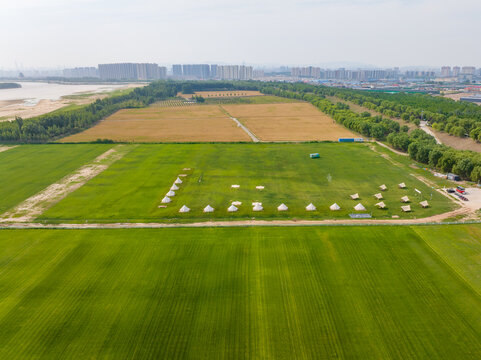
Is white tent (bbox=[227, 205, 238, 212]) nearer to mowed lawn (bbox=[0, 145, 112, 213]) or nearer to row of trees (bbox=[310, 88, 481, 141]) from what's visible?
mowed lawn (bbox=[0, 145, 112, 213])

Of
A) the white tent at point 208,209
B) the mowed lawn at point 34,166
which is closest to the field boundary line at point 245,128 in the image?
the mowed lawn at point 34,166

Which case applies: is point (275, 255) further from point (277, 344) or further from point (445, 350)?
point (445, 350)

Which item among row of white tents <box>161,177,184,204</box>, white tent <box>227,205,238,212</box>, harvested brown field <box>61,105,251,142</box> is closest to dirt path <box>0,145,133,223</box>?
row of white tents <box>161,177,184,204</box>

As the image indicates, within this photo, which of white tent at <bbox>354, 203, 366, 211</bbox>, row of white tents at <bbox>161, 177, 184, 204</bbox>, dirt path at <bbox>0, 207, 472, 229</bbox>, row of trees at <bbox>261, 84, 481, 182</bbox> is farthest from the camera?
row of trees at <bbox>261, 84, 481, 182</bbox>

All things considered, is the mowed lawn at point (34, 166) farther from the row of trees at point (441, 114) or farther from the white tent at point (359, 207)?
the row of trees at point (441, 114)

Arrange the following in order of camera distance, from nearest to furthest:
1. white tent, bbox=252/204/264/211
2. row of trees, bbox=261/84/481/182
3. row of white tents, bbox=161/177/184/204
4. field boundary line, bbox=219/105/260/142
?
white tent, bbox=252/204/264/211 < row of white tents, bbox=161/177/184/204 < row of trees, bbox=261/84/481/182 < field boundary line, bbox=219/105/260/142
